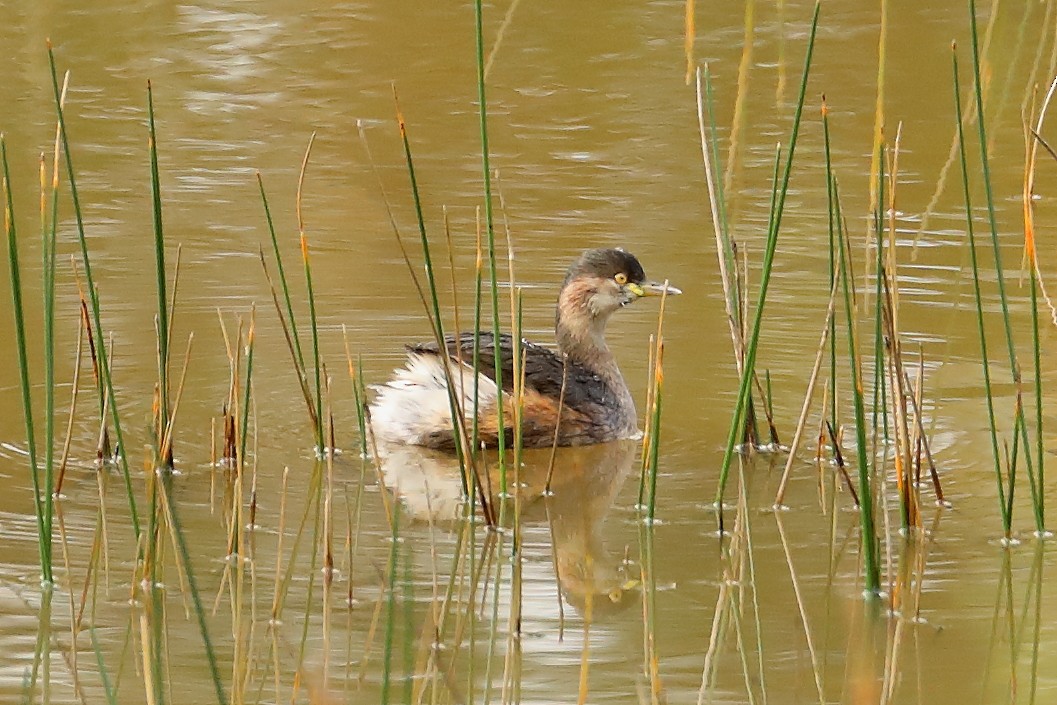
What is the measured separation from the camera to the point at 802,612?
511 centimetres

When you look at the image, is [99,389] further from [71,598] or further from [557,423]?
[557,423]

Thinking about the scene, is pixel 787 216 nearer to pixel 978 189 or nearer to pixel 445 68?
pixel 978 189

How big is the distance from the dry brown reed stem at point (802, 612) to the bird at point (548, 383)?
101 centimetres

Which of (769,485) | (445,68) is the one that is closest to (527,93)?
(445,68)

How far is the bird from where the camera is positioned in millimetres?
6789

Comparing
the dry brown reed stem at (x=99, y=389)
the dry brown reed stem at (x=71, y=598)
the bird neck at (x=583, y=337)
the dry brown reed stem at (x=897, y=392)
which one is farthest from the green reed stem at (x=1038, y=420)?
the dry brown reed stem at (x=99, y=389)

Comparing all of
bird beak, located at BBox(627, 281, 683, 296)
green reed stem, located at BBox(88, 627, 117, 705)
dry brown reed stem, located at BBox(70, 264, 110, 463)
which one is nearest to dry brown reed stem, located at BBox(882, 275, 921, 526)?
bird beak, located at BBox(627, 281, 683, 296)

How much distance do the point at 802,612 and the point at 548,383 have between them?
83.7 inches

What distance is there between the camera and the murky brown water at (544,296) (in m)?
4.80

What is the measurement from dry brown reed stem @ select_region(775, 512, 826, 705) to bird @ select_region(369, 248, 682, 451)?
3.30 feet

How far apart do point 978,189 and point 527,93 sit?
9.80ft

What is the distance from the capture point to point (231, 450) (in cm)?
623

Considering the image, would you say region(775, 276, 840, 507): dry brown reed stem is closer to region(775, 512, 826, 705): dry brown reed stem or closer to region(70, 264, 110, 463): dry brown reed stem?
region(775, 512, 826, 705): dry brown reed stem

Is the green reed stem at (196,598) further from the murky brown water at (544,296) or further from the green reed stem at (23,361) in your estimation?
the green reed stem at (23,361)
